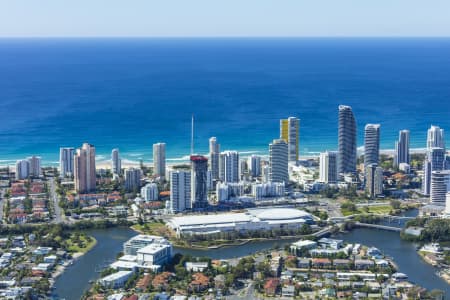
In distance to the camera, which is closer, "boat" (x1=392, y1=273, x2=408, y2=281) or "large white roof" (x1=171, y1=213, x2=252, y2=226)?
"boat" (x1=392, y1=273, x2=408, y2=281)

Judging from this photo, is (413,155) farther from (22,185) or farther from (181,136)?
(22,185)

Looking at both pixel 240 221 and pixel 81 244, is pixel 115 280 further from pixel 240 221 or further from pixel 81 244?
pixel 240 221

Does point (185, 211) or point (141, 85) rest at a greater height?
point (141, 85)

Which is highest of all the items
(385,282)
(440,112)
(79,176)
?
(440,112)

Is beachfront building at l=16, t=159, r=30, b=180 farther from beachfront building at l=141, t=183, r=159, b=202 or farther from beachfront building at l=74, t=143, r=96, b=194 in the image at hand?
beachfront building at l=141, t=183, r=159, b=202

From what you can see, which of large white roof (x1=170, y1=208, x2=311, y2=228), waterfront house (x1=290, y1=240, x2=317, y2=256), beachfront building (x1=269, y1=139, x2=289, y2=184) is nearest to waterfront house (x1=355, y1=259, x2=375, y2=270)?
waterfront house (x1=290, y1=240, x2=317, y2=256)

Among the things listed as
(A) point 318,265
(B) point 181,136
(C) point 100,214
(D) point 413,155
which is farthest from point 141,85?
(A) point 318,265

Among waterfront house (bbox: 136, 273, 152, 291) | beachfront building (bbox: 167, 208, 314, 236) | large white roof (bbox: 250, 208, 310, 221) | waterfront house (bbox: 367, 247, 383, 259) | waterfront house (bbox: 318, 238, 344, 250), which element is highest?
large white roof (bbox: 250, 208, 310, 221)

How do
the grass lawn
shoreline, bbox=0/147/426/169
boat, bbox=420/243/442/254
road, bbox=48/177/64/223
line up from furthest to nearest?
shoreline, bbox=0/147/426/169 → road, bbox=48/177/64/223 → the grass lawn → boat, bbox=420/243/442/254
